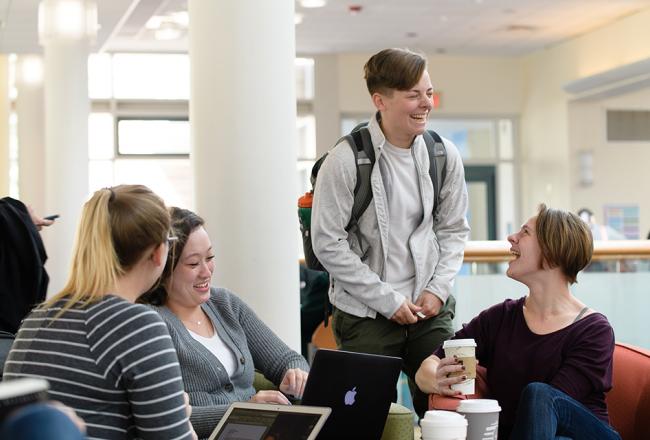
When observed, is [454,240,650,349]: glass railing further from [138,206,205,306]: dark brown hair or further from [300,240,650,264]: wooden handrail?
[138,206,205,306]: dark brown hair

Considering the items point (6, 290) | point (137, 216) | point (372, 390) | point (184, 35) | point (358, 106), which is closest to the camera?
point (137, 216)

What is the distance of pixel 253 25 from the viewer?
439 cm

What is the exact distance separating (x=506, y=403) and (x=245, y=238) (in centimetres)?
137

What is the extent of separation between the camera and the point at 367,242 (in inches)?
146

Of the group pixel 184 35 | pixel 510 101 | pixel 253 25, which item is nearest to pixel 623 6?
pixel 510 101

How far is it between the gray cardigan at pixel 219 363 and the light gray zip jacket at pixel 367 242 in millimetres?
308

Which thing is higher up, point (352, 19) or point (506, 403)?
point (352, 19)

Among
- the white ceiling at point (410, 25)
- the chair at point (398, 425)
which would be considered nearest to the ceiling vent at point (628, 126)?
the white ceiling at point (410, 25)

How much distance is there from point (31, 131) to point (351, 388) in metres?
12.5

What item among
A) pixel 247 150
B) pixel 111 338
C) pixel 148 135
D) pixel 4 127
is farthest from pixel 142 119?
pixel 111 338

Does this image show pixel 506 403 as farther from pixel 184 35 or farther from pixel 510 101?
pixel 510 101

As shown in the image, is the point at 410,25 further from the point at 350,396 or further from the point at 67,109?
the point at 350,396

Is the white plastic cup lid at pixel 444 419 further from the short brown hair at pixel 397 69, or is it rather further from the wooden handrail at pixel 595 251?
the wooden handrail at pixel 595 251

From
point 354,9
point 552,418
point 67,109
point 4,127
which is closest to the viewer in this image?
point 552,418
